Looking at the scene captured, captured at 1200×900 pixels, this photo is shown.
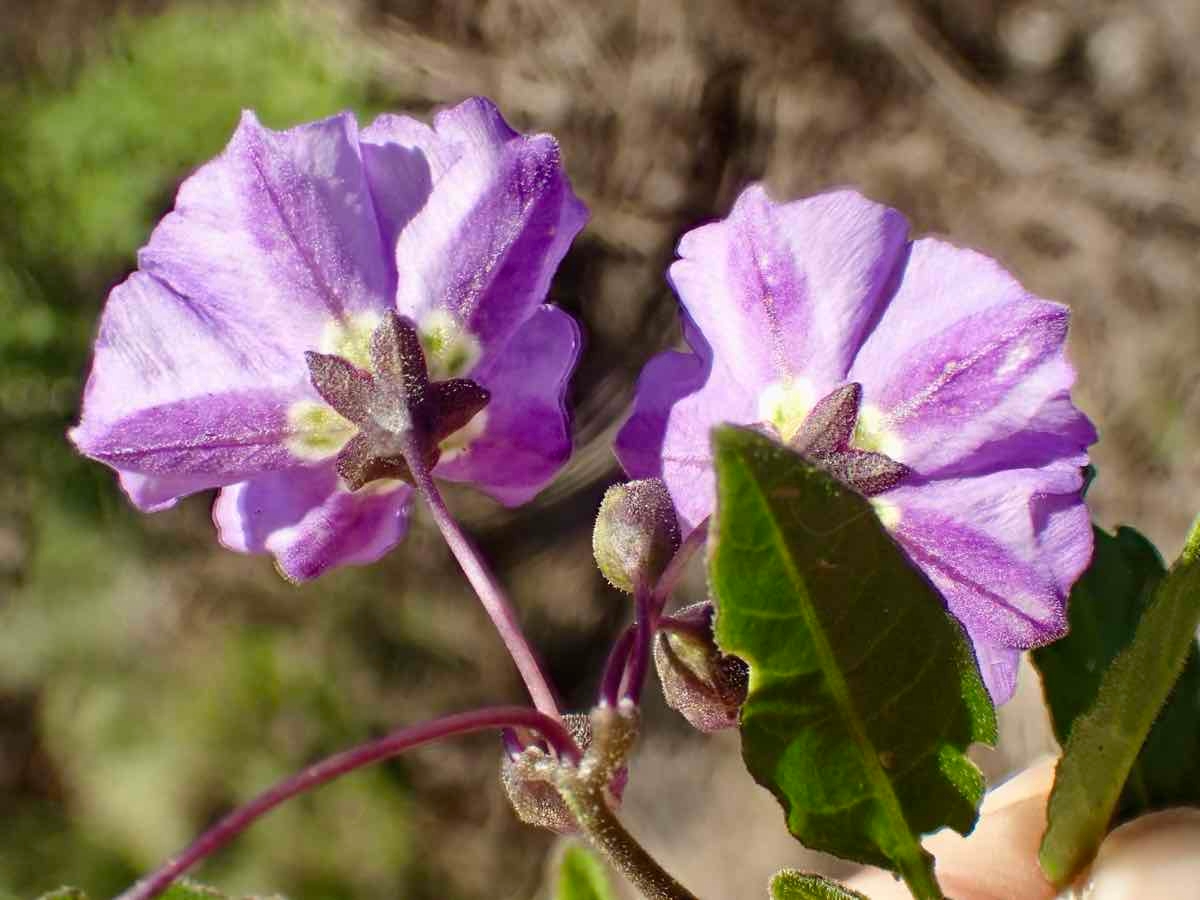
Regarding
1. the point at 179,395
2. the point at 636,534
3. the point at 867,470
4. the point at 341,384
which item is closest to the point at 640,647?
the point at 636,534

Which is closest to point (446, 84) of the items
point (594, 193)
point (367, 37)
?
point (367, 37)

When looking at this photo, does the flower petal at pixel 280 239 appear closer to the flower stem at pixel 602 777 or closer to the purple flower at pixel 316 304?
the purple flower at pixel 316 304

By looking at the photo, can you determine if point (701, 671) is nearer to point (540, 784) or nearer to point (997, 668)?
point (540, 784)

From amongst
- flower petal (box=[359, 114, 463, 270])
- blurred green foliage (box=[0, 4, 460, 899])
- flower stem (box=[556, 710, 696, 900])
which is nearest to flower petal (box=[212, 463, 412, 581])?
flower petal (box=[359, 114, 463, 270])

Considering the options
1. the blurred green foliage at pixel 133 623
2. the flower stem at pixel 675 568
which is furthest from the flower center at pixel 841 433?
the blurred green foliage at pixel 133 623

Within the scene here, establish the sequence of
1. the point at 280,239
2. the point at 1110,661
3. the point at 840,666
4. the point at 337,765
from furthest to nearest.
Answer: the point at 1110,661, the point at 280,239, the point at 840,666, the point at 337,765

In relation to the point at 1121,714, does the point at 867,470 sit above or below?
above
